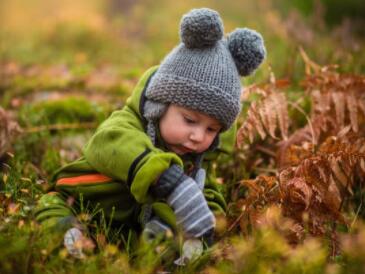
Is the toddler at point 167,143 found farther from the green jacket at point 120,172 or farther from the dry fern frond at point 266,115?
the dry fern frond at point 266,115

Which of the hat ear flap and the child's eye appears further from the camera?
the hat ear flap

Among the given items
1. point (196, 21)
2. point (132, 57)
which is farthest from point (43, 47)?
point (196, 21)

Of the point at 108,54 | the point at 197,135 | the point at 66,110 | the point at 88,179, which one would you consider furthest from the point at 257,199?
the point at 108,54

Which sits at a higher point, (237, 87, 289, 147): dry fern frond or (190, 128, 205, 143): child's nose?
(190, 128, 205, 143): child's nose

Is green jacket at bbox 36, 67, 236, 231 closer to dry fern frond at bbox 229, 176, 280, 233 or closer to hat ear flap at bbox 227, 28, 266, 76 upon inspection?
dry fern frond at bbox 229, 176, 280, 233

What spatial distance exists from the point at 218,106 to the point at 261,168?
1272 mm

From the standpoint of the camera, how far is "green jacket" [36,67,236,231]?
2488 millimetres

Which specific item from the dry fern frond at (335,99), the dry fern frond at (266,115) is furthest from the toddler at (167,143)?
the dry fern frond at (335,99)

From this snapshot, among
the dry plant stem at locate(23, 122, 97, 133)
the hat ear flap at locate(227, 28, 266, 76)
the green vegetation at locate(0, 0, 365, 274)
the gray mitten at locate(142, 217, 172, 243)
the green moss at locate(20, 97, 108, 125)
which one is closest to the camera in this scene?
the green vegetation at locate(0, 0, 365, 274)

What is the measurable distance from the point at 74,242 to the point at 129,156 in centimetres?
49

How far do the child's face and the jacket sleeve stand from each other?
132 mm

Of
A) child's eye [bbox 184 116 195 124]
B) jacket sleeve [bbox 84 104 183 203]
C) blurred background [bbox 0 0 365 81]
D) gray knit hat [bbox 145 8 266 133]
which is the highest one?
gray knit hat [bbox 145 8 266 133]

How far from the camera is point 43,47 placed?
9562mm

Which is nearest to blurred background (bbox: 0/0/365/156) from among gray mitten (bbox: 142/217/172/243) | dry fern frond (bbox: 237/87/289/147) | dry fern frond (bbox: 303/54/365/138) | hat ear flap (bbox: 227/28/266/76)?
dry fern frond (bbox: 237/87/289/147)
